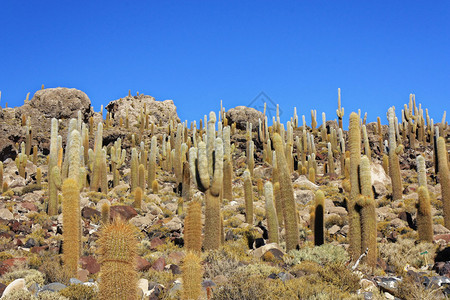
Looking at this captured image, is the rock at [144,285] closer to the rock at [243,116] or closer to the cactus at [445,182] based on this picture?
the cactus at [445,182]

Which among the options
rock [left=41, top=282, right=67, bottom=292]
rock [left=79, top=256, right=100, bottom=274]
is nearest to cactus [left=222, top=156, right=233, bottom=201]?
rock [left=79, top=256, right=100, bottom=274]

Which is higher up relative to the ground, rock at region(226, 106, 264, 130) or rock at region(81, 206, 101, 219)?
rock at region(226, 106, 264, 130)

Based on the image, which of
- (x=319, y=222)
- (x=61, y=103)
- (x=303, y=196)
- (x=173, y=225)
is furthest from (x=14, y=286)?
(x=61, y=103)

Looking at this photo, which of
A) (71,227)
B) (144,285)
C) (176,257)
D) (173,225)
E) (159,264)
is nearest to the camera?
(144,285)

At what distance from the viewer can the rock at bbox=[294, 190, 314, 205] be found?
66.2 feet

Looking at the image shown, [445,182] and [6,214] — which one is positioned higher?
[445,182]

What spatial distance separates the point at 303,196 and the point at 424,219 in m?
8.53

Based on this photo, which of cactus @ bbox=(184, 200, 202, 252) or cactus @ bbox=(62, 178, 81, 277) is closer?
cactus @ bbox=(62, 178, 81, 277)

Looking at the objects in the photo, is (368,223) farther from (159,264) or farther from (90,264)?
(90,264)

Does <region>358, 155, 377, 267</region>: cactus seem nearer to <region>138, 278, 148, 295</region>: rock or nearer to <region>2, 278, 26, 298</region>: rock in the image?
<region>138, 278, 148, 295</region>: rock

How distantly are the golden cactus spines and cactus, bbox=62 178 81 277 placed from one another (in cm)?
958

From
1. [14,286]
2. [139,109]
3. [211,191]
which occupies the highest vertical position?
[139,109]

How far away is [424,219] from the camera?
12070mm

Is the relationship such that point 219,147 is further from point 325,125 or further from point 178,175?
point 325,125
